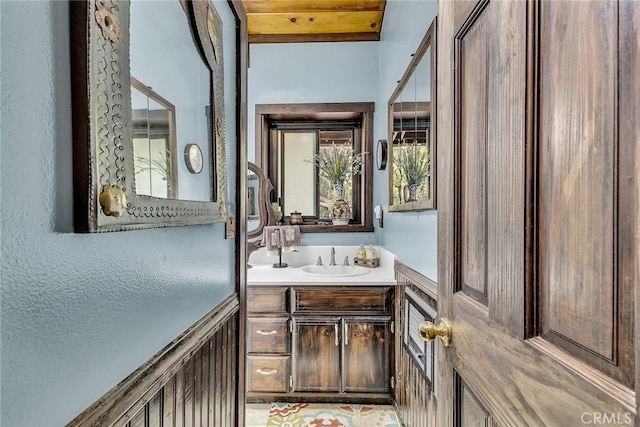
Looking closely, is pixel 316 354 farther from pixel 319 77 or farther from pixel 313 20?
pixel 313 20

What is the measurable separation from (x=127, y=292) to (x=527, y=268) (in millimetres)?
640

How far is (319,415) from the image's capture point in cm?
200

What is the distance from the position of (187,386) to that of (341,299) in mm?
1301

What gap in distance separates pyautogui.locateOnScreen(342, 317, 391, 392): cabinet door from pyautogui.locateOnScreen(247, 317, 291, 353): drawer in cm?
36

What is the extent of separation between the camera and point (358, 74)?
260 cm

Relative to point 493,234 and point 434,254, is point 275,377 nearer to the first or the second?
point 434,254

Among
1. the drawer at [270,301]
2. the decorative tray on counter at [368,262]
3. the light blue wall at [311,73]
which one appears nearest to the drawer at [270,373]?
the drawer at [270,301]

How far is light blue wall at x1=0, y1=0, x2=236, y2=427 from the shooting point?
38 cm

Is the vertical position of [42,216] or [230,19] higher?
[230,19]

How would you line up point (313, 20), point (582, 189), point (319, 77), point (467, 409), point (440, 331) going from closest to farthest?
point (582, 189), point (467, 409), point (440, 331), point (313, 20), point (319, 77)

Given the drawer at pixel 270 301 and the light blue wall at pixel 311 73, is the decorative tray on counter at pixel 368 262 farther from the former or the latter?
the light blue wall at pixel 311 73

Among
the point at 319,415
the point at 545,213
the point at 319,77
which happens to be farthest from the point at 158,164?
the point at 319,77

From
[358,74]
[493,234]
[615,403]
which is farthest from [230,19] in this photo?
[358,74]

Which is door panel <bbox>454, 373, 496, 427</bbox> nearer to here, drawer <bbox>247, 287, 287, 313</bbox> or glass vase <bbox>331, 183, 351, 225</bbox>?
drawer <bbox>247, 287, 287, 313</bbox>
